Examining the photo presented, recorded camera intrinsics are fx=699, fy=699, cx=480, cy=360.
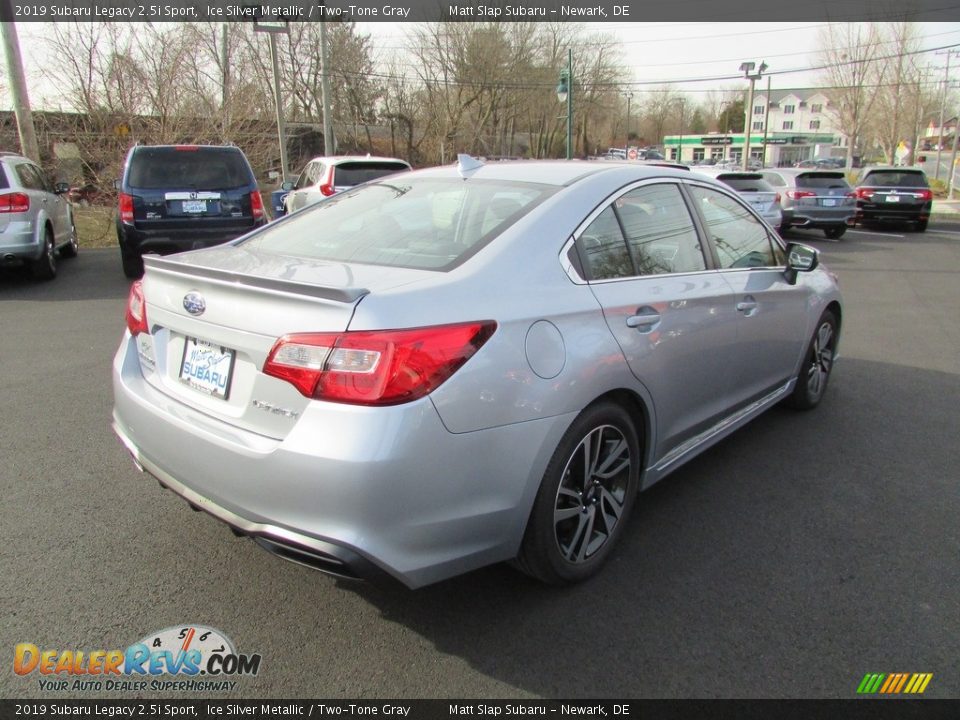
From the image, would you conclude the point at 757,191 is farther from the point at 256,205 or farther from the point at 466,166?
the point at 466,166

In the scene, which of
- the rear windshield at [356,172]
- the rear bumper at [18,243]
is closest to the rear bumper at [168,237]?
the rear bumper at [18,243]

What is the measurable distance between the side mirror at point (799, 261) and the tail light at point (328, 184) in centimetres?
842

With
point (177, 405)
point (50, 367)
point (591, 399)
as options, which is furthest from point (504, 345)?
point (50, 367)

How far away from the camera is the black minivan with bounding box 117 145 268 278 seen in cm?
898

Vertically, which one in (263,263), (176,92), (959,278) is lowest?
(959,278)

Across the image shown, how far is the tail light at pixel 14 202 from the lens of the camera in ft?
28.2

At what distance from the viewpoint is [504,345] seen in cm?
229

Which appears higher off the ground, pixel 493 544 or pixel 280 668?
pixel 493 544

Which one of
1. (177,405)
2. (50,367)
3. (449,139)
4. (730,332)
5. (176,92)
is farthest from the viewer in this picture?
(449,139)

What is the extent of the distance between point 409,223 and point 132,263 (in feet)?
26.4

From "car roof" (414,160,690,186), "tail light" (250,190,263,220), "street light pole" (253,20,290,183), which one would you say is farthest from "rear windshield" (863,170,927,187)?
"car roof" (414,160,690,186)

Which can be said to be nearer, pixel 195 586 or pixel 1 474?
pixel 195 586

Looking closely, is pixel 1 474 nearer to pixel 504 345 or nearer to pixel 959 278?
pixel 504 345

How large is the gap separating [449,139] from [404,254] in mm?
44802
